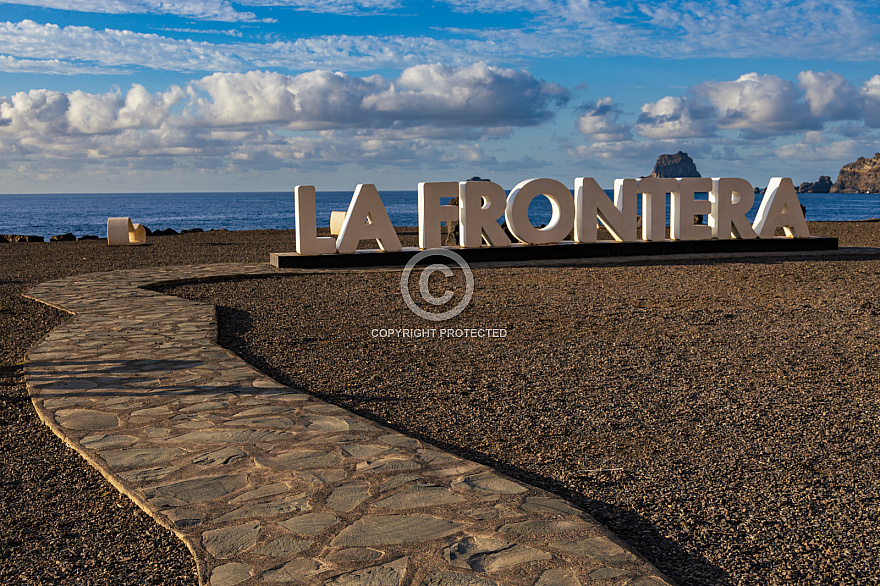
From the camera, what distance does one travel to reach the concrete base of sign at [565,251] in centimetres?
1477

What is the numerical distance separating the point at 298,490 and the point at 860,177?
720 ft

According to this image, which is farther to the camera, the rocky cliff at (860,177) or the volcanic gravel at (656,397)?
the rocky cliff at (860,177)

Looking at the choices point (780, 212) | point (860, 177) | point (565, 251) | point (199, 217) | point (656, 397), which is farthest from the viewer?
point (860, 177)

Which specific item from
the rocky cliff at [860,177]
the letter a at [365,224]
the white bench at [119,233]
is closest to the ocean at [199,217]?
the white bench at [119,233]

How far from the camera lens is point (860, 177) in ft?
627

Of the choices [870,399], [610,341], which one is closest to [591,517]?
[870,399]

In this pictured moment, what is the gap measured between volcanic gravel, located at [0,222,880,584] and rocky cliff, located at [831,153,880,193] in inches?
8147

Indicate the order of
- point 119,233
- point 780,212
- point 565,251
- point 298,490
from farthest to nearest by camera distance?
point 119,233
point 780,212
point 565,251
point 298,490

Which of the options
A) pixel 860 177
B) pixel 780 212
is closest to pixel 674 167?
pixel 860 177

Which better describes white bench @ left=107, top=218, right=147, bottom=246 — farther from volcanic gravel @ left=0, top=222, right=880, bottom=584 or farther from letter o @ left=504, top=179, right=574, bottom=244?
letter o @ left=504, top=179, right=574, bottom=244

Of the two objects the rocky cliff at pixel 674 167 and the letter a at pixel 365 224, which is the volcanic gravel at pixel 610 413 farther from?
the rocky cliff at pixel 674 167

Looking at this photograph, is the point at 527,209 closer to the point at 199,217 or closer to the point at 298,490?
the point at 298,490

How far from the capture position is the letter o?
15492mm

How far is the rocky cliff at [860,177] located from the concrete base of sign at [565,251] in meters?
200
